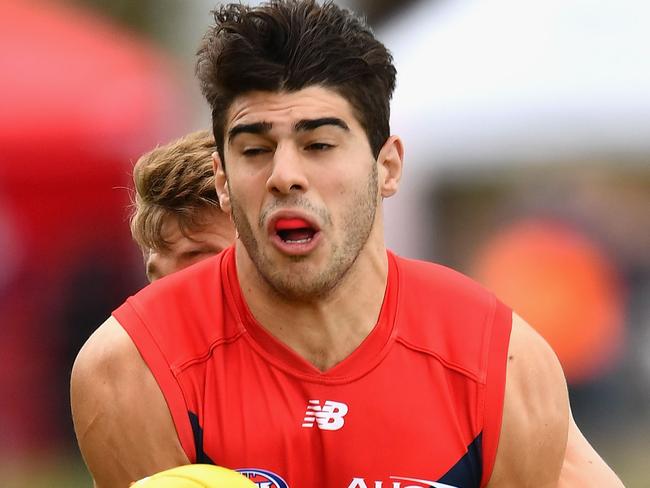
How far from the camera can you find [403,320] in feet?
8.97

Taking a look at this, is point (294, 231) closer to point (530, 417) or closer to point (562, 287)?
point (530, 417)

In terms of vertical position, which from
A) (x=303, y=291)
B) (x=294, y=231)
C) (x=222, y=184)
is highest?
(x=222, y=184)

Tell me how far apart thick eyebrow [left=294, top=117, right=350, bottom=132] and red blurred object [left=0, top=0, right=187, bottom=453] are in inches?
146

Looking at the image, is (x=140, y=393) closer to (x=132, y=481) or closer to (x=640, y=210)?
(x=132, y=481)

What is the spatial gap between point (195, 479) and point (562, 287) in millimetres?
4834

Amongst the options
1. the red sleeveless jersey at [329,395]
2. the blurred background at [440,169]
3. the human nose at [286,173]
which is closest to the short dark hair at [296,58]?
the human nose at [286,173]

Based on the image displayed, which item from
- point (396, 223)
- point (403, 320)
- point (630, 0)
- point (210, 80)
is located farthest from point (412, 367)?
point (630, 0)

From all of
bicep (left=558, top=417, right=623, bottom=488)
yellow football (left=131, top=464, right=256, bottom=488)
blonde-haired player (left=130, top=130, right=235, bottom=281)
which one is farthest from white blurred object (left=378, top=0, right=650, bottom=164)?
yellow football (left=131, top=464, right=256, bottom=488)

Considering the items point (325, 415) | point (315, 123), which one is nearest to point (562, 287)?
point (325, 415)

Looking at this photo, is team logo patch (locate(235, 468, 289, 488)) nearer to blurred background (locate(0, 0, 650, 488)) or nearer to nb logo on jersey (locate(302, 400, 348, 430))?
nb logo on jersey (locate(302, 400, 348, 430))

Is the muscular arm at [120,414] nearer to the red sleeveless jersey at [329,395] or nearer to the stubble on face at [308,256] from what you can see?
the red sleeveless jersey at [329,395]

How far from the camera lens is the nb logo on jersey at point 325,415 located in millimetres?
2588

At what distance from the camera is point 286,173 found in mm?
2438

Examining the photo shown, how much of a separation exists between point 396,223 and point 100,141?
167 cm
